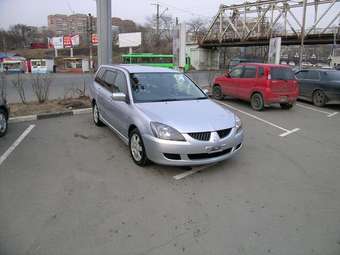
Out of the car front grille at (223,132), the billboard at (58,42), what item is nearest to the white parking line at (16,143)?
the car front grille at (223,132)

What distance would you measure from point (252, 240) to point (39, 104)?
352 inches

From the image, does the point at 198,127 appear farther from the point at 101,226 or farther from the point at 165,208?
the point at 101,226

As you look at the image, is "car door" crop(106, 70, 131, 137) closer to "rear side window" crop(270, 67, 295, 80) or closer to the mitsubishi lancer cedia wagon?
the mitsubishi lancer cedia wagon

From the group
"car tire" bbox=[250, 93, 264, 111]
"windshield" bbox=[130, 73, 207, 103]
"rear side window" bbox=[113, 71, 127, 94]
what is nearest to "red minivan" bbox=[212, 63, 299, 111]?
"car tire" bbox=[250, 93, 264, 111]

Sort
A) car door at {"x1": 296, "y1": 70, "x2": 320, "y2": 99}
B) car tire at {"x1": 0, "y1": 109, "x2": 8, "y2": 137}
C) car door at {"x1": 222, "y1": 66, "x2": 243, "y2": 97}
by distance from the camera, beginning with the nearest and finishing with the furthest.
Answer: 1. car tire at {"x1": 0, "y1": 109, "x2": 8, "y2": 137}
2. car door at {"x1": 222, "y1": 66, "x2": 243, "y2": 97}
3. car door at {"x1": 296, "y1": 70, "x2": 320, "y2": 99}

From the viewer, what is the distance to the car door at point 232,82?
11023 mm

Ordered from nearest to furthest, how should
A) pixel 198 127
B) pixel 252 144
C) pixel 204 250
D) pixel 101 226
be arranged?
pixel 204 250 → pixel 101 226 → pixel 198 127 → pixel 252 144

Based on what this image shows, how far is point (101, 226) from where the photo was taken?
3148 mm

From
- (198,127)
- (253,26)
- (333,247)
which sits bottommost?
(333,247)

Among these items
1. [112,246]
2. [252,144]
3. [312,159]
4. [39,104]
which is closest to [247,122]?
[252,144]

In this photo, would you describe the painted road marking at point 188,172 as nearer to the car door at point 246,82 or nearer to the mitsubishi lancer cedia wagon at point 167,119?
the mitsubishi lancer cedia wagon at point 167,119

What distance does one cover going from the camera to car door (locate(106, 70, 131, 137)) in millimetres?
5079

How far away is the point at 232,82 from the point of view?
11.3 m

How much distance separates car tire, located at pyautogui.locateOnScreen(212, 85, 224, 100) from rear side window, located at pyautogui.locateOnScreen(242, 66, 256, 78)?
1.69m
